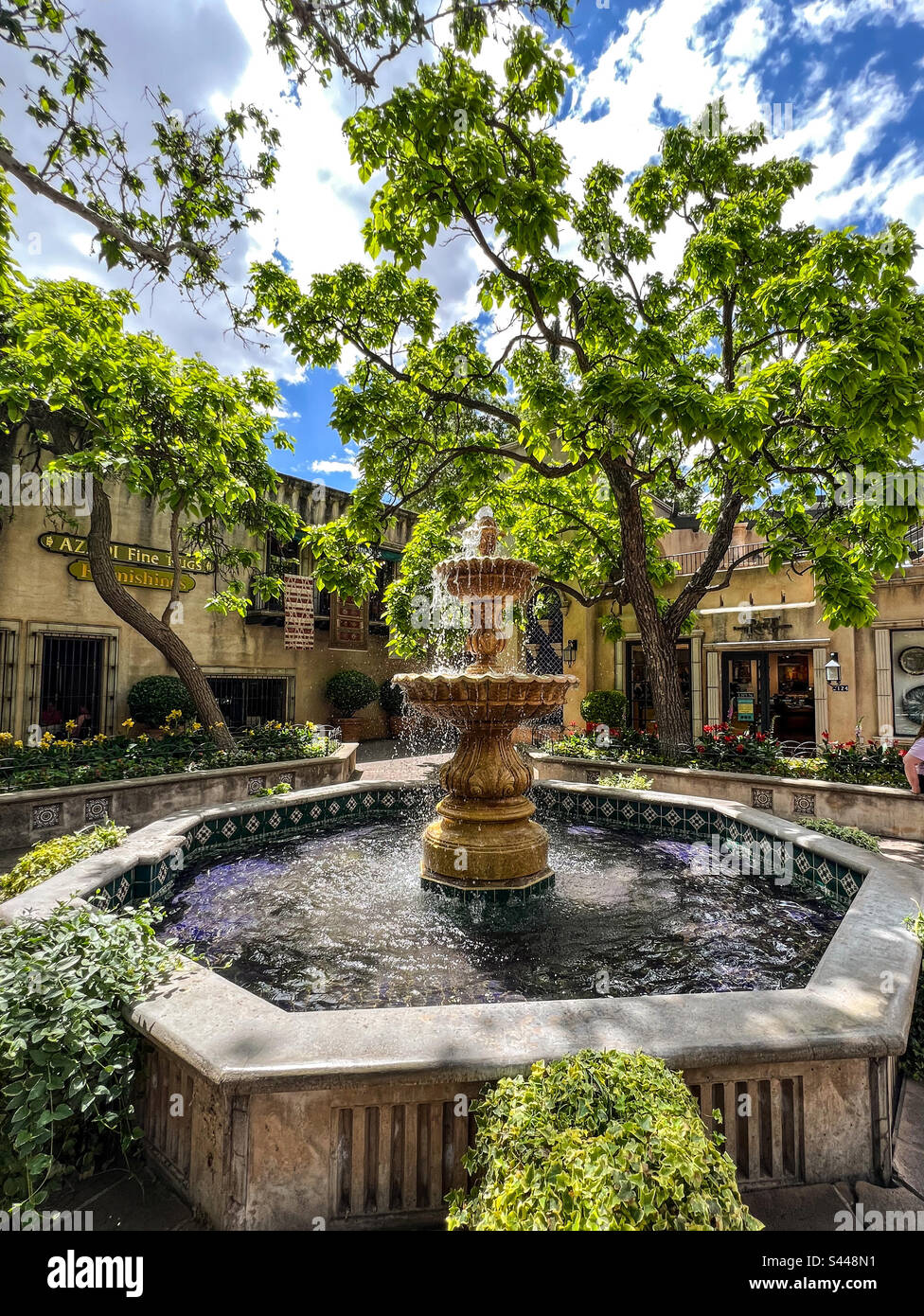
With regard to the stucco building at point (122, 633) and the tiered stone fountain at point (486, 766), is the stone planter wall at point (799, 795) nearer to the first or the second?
the tiered stone fountain at point (486, 766)

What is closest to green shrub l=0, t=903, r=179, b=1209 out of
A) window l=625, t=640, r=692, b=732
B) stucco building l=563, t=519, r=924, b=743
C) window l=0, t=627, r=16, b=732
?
window l=0, t=627, r=16, b=732

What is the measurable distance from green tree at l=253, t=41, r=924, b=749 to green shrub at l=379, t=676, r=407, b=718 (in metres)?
7.88

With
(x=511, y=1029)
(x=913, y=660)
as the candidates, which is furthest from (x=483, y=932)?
(x=913, y=660)

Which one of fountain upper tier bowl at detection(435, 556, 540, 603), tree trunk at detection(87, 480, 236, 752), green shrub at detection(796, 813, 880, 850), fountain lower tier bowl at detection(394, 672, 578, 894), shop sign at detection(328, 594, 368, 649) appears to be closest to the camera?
fountain lower tier bowl at detection(394, 672, 578, 894)

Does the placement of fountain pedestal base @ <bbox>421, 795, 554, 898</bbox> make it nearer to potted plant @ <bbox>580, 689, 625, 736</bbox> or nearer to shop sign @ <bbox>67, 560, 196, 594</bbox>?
shop sign @ <bbox>67, 560, 196, 594</bbox>

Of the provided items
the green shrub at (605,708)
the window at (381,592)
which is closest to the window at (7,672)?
the window at (381,592)

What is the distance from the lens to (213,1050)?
2172 mm

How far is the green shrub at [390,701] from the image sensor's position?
2069cm

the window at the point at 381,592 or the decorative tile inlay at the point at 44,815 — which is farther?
the window at the point at 381,592

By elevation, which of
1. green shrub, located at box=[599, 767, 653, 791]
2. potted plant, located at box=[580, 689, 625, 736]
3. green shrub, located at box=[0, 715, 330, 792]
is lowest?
green shrub, located at box=[599, 767, 653, 791]

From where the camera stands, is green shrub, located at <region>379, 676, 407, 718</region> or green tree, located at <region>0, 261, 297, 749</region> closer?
green tree, located at <region>0, 261, 297, 749</region>

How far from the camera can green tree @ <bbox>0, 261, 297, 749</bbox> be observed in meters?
7.34

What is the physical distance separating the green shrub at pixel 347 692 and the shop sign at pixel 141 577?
5.76 m

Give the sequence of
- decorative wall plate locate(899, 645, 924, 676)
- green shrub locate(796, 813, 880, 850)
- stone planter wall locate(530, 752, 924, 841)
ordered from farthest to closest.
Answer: decorative wall plate locate(899, 645, 924, 676) < stone planter wall locate(530, 752, 924, 841) < green shrub locate(796, 813, 880, 850)
